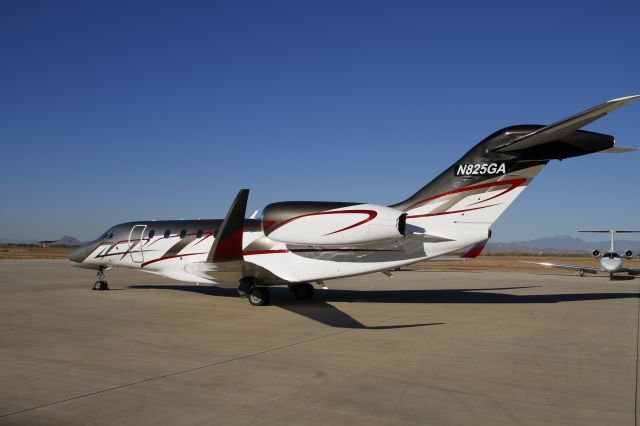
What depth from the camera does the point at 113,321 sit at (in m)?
11.8

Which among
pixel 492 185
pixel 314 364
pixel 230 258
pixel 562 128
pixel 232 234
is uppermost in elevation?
pixel 562 128

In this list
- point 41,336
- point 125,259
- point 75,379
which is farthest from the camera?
point 125,259

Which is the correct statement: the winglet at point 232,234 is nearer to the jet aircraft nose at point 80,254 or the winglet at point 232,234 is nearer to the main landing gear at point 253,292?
the main landing gear at point 253,292

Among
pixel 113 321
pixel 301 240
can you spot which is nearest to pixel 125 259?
pixel 113 321

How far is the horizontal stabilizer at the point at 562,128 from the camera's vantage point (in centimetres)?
914

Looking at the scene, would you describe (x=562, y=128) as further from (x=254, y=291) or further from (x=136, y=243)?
(x=136, y=243)

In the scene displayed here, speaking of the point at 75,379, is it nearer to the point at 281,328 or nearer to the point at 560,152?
the point at 281,328

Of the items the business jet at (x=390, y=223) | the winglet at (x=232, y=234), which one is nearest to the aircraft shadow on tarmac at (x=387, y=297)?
the business jet at (x=390, y=223)

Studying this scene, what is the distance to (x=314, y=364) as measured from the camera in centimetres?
779

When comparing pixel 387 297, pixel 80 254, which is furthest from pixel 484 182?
pixel 80 254

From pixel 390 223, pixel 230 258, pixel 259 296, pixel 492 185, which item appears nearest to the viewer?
pixel 390 223

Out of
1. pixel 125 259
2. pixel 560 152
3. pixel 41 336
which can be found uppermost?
pixel 560 152

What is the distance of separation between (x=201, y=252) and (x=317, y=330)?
6.98 m

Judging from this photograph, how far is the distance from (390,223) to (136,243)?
1007 centimetres
